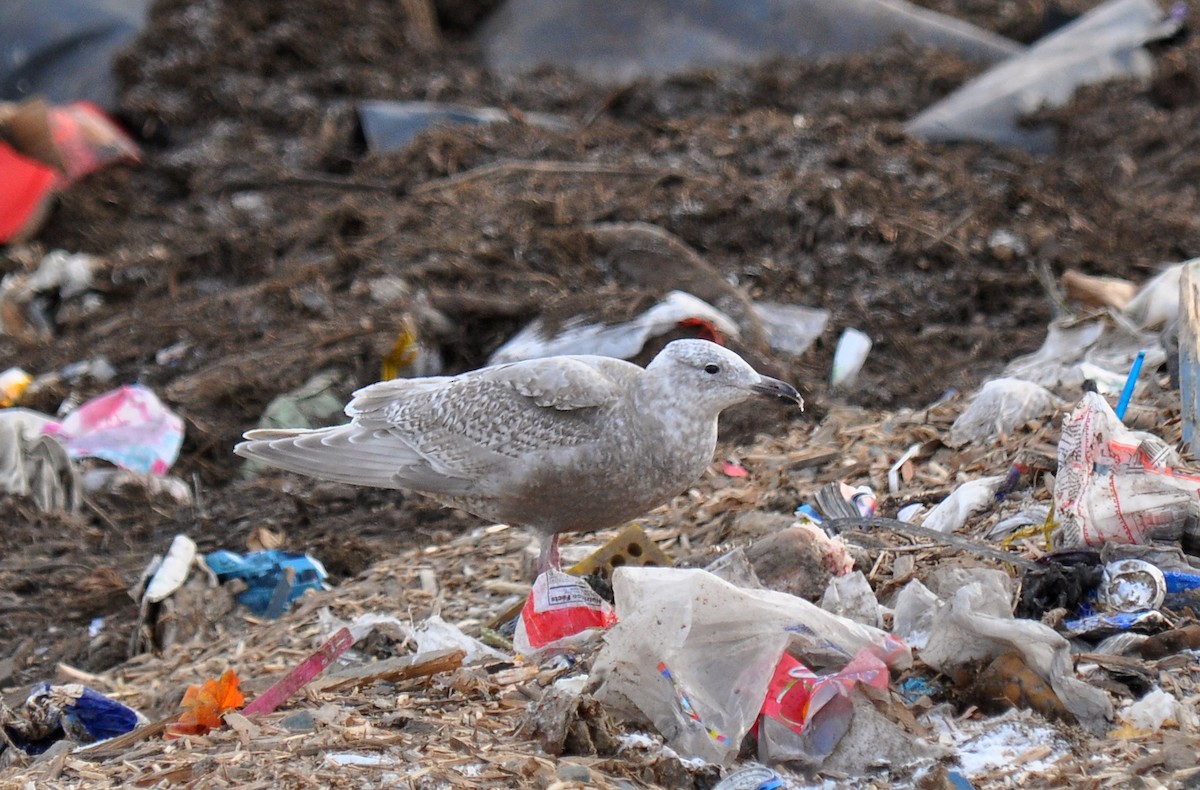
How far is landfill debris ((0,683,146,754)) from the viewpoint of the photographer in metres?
4.11

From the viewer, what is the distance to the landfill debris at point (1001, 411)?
511 centimetres

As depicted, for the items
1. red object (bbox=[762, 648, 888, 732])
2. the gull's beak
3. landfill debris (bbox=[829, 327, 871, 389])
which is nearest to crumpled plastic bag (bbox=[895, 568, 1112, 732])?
red object (bbox=[762, 648, 888, 732])

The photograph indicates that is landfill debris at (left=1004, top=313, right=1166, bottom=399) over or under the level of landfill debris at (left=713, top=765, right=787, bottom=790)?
under

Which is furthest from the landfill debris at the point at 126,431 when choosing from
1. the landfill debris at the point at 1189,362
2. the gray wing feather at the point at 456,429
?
the landfill debris at the point at 1189,362

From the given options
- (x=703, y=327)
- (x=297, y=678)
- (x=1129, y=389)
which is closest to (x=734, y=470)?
(x=703, y=327)

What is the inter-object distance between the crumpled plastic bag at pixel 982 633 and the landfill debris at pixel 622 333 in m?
2.61

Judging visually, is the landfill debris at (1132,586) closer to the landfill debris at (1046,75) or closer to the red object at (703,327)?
the red object at (703,327)

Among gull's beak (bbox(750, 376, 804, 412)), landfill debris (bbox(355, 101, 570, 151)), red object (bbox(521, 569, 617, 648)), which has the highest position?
gull's beak (bbox(750, 376, 804, 412))

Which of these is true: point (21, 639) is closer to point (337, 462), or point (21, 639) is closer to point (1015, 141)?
point (337, 462)

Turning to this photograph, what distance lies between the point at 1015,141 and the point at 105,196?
6042 millimetres

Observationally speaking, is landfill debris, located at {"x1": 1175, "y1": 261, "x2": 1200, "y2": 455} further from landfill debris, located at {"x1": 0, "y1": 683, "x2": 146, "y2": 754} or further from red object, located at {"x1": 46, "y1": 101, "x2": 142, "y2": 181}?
red object, located at {"x1": 46, "y1": 101, "x2": 142, "y2": 181}

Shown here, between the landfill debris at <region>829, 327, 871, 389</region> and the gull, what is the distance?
241 centimetres

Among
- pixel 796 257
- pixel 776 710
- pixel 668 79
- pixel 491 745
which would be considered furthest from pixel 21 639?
pixel 668 79

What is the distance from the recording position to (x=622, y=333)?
6.15m
